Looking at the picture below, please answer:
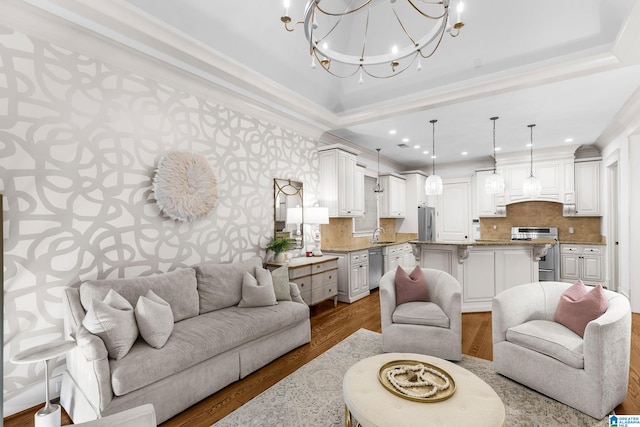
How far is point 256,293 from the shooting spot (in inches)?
121

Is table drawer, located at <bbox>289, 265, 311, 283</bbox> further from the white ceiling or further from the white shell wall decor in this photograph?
the white ceiling

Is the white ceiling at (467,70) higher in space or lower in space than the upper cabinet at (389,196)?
higher

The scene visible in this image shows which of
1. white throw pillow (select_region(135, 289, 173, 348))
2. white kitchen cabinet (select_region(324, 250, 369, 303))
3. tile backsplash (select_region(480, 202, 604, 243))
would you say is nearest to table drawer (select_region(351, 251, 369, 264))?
white kitchen cabinet (select_region(324, 250, 369, 303))

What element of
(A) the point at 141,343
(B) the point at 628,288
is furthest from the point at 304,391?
(B) the point at 628,288

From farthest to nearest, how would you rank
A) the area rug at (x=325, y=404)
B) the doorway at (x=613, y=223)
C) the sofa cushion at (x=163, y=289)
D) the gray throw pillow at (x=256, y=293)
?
the doorway at (x=613, y=223)
the gray throw pillow at (x=256, y=293)
the sofa cushion at (x=163, y=289)
the area rug at (x=325, y=404)

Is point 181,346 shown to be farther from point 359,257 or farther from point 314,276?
point 359,257

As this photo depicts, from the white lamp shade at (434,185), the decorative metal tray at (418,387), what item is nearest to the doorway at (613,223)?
the white lamp shade at (434,185)

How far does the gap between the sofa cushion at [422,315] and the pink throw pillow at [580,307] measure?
0.90 m

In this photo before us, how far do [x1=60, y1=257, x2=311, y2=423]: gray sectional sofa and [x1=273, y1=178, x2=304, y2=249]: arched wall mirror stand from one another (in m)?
1.13

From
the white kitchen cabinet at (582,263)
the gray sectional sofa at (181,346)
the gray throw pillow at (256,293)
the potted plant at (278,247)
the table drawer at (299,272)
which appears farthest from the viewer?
the white kitchen cabinet at (582,263)

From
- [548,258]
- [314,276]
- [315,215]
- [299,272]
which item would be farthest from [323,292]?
[548,258]

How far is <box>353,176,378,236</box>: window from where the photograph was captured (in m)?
6.12

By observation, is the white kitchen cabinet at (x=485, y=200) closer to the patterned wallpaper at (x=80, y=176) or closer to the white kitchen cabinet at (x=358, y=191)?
the white kitchen cabinet at (x=358, y=191)

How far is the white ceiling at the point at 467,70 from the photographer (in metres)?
2.70
